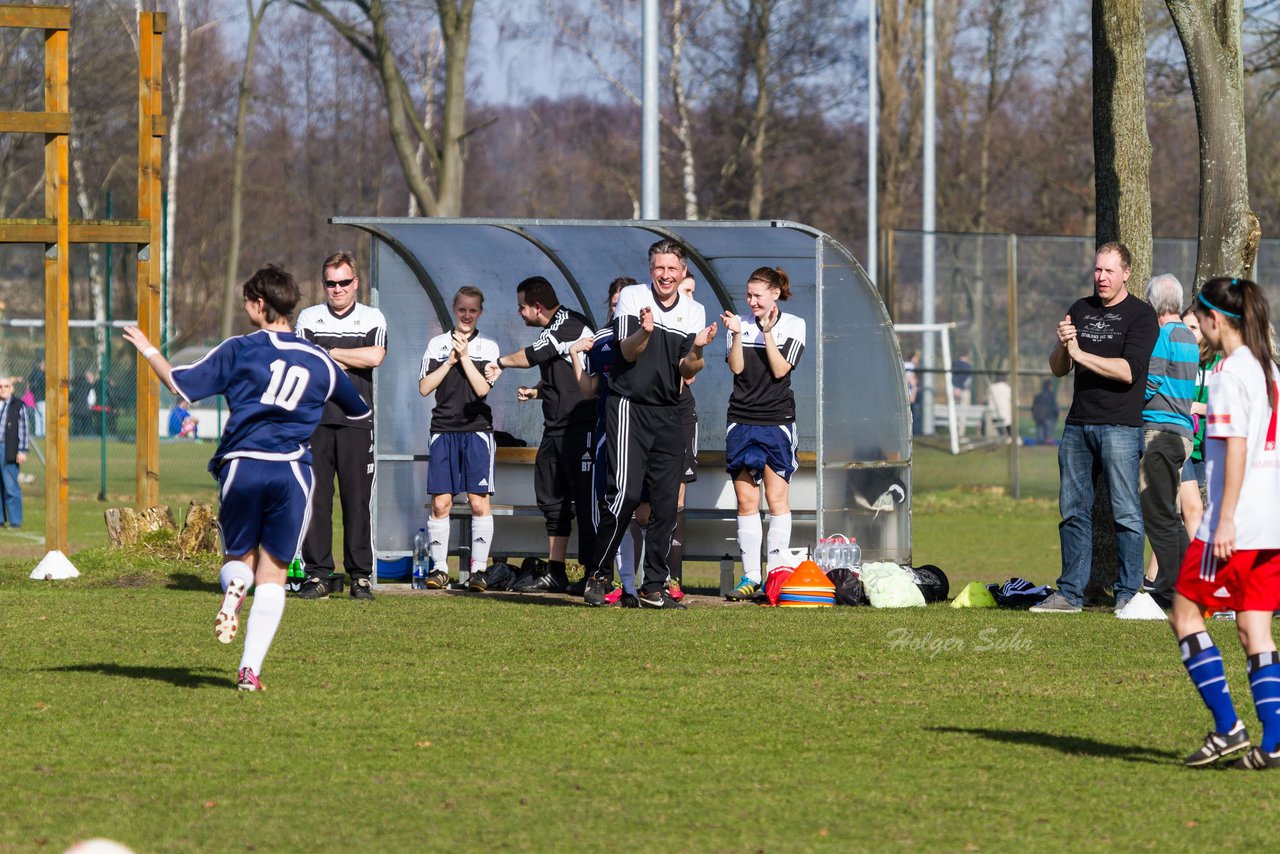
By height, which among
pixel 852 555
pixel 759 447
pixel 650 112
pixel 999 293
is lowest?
pixel 852 555

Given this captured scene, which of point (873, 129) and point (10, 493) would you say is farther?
point (873, 129)

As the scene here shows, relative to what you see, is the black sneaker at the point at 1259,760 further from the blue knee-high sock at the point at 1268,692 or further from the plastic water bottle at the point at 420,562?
the plastic water bottle at the point at 420,562

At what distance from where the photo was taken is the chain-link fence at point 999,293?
75.6 ft

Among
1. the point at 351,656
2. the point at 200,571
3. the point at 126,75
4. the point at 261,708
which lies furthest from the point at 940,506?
the point at 126,75

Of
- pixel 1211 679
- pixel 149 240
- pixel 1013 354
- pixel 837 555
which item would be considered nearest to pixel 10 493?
pixel 149 240

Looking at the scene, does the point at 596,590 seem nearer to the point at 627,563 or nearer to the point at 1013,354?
the point at 627,563

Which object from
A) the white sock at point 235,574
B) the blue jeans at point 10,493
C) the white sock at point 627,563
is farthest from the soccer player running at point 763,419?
the blue jeans at point 10,493

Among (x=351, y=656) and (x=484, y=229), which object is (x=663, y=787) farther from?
(x=484, y=229)

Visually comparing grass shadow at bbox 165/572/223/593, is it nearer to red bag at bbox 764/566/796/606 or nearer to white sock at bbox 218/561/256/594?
red bag at bbox 764/566/796/606

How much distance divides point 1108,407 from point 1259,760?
14.2 feet

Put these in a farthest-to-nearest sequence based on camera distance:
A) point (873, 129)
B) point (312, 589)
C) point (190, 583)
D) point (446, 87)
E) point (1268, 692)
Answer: point (873, 129) → point (446, 87) → point (190, 583) → point (312, 589) → point (1268, 692)

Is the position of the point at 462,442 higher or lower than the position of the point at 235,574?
higher

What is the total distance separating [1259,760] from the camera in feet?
20.0

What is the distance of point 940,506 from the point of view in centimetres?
2336
